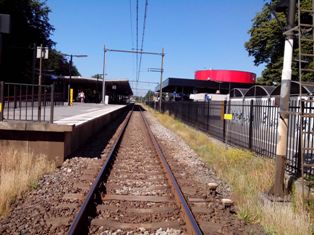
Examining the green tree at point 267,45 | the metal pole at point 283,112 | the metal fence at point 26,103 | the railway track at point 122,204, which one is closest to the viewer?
the railway track at point 122,204

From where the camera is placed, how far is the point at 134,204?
6965 millimetres

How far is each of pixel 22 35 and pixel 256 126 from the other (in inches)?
1812

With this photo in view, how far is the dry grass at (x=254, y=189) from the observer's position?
18.7ft

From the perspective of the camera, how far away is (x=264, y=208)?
655 cm

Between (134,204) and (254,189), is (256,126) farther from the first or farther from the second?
(134,204)

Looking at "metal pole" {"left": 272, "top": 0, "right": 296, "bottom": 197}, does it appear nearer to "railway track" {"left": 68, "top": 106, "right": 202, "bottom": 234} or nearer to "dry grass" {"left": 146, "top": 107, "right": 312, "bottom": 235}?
"dry grass" {"left": 146, "top": 107, "right": 312, "bottom": 235}

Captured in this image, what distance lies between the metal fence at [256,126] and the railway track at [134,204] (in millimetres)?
2562

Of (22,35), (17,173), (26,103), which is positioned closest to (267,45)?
(22,35)

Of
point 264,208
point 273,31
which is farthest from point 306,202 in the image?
point 273,31

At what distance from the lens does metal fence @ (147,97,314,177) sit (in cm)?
928

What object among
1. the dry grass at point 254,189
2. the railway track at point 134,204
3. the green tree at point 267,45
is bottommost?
the railway track at point 134,204

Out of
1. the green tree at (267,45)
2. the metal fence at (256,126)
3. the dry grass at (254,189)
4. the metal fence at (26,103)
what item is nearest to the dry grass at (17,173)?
the metal fence at (26,103)

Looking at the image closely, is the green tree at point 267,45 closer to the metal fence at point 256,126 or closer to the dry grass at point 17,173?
the metal fence at point 256,126

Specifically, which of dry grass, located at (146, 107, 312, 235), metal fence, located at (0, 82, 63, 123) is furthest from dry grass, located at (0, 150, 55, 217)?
dry grass, located at (146, 107, 312, 235)
